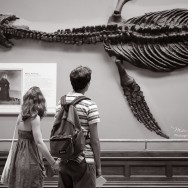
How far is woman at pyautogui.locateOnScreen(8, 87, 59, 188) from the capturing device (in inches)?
114

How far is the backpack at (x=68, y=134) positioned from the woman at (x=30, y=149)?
1.11 ft

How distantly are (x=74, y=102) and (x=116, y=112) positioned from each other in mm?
1942

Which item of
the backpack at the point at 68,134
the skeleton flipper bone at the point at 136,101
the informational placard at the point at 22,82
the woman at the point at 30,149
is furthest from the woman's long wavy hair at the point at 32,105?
the skeleton flipper bone at the point at 136,101

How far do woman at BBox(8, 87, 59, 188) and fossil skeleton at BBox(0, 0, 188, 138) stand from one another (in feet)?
5.50

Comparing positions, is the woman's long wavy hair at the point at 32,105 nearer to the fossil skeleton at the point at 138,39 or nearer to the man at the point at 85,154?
the man at the point at 85,154

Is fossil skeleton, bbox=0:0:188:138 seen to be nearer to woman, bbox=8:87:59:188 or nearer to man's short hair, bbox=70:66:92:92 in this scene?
woman, bbox=8:87:59:188

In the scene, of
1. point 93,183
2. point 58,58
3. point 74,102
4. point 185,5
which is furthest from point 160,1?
point 93,183

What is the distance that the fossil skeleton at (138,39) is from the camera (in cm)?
443

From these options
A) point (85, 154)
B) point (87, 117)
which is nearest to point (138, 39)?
point (87, 117)

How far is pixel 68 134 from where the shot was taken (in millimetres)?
2537

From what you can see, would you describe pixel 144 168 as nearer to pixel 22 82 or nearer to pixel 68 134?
pixel 22 82

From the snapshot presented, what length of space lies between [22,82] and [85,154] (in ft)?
7.15

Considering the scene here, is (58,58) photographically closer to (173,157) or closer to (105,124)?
(105,124)

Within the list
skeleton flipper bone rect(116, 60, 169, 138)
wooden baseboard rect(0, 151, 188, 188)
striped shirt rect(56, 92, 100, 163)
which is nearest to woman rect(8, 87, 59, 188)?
striped shirt rect(56, 92, 100, 163)
